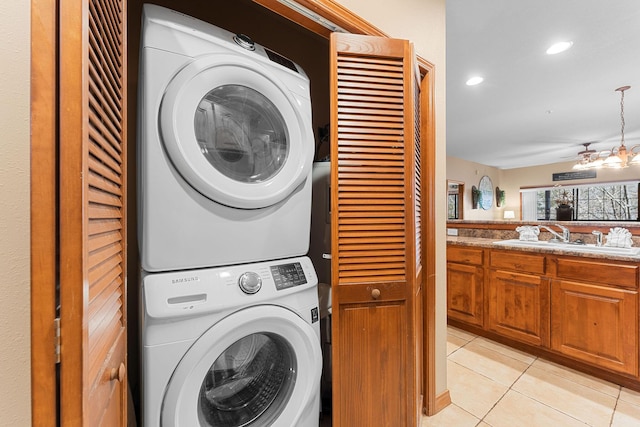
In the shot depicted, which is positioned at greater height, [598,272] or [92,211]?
[92,211]

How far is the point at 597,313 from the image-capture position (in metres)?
1.95

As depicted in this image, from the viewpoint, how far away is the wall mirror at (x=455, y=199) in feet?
23.4

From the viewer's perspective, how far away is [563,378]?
1.99 meters

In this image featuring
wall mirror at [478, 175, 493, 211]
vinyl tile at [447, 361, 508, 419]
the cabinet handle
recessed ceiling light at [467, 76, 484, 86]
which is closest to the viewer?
the cabinet handle

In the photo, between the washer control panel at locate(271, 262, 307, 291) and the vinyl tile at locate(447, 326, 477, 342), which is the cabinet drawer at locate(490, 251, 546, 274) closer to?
the vinyl tile at locate(447, 326, 477, 342)

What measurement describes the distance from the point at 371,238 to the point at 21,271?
100cm

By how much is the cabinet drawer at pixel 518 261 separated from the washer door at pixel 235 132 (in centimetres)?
216

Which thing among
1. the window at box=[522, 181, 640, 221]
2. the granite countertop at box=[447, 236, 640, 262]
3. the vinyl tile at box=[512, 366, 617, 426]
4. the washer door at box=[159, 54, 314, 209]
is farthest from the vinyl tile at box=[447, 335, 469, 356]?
the window at box=[522, 181, 640, 221]

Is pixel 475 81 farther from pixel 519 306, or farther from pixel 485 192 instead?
pixel 485 192

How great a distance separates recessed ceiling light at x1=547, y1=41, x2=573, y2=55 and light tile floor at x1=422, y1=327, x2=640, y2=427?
2.63 meters

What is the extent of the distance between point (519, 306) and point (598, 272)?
605 millimetres

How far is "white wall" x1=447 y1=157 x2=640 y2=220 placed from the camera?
6.84m

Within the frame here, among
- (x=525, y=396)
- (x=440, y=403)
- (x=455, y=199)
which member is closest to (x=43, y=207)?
(x=440, y=403)

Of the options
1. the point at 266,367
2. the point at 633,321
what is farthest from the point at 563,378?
the point at 266,367
